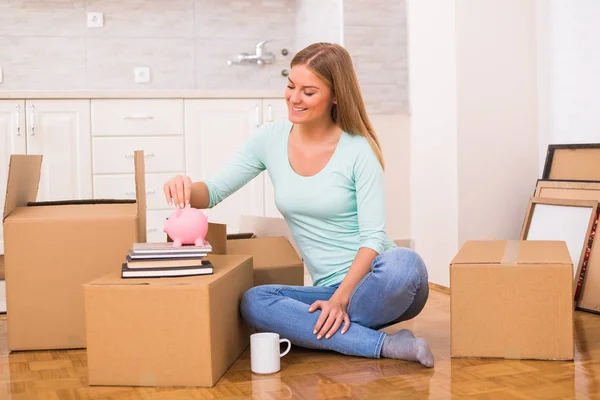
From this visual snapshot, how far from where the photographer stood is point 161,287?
75.1 inches

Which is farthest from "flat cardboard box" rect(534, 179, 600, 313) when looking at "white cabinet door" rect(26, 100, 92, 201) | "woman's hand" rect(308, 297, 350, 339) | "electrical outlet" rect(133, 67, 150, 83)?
"electrical outlet" rect(133, 67, 150, 83)

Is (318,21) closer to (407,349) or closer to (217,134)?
(217,134)

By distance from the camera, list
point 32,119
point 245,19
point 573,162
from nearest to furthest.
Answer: point 573,162, point 32,119, point 245,19

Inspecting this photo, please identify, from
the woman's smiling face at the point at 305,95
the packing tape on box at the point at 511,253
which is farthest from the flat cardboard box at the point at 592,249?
the woman's smiling face at the point at 305,95

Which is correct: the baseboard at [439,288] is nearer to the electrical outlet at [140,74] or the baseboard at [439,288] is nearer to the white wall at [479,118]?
the white wall at [479,118]

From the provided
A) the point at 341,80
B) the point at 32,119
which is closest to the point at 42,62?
the point at 32,119

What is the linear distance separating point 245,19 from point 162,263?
2722 mm

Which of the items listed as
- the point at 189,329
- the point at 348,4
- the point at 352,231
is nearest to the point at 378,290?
the point at 352,231

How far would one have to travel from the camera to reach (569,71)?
10.3ft

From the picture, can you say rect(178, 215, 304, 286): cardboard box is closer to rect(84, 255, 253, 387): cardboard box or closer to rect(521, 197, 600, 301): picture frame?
rect(84, 255, 253, 387): cardboard box

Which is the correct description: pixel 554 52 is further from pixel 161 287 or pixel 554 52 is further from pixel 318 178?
pixel 161 287

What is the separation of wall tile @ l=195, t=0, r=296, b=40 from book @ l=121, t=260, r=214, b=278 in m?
2.63

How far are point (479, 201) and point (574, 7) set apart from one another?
0.81 meters

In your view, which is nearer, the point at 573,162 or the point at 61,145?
the point at 573,162
